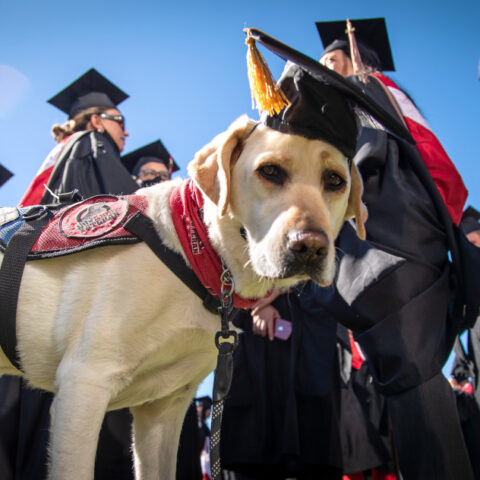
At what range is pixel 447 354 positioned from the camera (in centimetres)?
235

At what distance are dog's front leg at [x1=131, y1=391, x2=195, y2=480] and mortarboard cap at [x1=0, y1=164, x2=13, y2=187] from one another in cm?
408

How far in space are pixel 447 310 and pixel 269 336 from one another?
1948 mm

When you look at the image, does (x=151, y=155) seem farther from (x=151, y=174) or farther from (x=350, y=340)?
(x=350, y=340)

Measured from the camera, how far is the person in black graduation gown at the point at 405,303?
6.90ft

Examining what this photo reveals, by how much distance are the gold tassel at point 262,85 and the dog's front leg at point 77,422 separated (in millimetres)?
1443

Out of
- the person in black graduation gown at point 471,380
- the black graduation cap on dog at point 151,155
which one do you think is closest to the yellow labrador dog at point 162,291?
the person in black graduation gown at point 471,380

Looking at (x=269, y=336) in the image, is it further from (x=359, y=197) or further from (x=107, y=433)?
(x=359, y=197)

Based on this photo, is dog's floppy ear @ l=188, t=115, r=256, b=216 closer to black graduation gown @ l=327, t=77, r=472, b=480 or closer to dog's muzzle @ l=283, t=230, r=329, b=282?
dog's muzzle @ l=283, t=230, r=329, b=282

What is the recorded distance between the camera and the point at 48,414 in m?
3.24

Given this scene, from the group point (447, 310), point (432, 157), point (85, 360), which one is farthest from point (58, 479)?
point (432, 157)

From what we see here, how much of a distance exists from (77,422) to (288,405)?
2424 millimetres

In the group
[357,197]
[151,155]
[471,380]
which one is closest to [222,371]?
[357,197]

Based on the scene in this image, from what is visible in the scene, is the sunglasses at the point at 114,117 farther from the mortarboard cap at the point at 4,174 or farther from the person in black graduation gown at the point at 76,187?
the mortarboard cap at the point at 4,174

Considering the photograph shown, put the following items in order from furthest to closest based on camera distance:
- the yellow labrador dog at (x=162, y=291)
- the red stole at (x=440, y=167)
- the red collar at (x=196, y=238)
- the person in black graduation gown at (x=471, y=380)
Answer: the person in black graduation gown at (x=471, y=380), the red stole at (x=440, y=167), the red collar at (x=196, y=238), the yellow labrador dog at (x=162, y=291)
